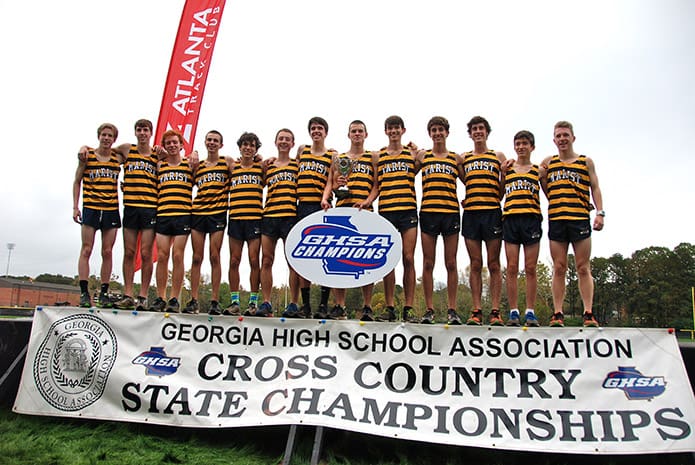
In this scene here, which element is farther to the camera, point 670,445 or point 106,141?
point 106,141

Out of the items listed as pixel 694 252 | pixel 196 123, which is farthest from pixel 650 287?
pixel 196 123

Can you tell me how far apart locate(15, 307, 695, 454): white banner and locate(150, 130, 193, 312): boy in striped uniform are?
3.21 ft

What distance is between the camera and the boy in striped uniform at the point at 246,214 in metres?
4.88

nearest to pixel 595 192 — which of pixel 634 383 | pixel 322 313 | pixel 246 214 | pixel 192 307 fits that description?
pixel 634 383

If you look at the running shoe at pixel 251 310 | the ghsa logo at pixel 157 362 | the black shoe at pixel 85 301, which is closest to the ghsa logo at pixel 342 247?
the running shoe at pixel 251 310

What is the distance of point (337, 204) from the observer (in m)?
4.77

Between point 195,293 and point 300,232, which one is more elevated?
point 300,232

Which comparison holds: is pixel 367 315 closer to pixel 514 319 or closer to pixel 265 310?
pixel 265 310

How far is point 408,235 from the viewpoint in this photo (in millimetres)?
4598

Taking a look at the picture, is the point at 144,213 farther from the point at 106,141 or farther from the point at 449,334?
the point at 449,334

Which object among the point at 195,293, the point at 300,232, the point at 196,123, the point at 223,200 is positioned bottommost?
the point at 195,293

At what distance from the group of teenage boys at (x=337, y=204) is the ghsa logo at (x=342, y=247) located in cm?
39

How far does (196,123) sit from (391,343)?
658cm

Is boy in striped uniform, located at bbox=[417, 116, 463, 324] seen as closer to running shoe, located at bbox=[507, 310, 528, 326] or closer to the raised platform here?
running shoe, located at bbox=[507, 310, 528, 326]
